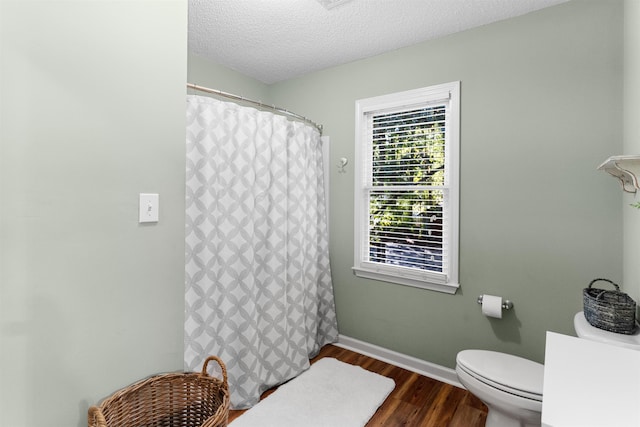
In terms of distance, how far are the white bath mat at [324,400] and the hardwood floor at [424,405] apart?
0.21ft

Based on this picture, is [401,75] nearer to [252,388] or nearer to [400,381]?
[400,381]

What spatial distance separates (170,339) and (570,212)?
2.23m

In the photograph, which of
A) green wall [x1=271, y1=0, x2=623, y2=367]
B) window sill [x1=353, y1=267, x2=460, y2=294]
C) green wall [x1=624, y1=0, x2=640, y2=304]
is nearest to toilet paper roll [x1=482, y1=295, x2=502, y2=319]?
green wall [x1=271, y1=0, x2=623, y2=367]

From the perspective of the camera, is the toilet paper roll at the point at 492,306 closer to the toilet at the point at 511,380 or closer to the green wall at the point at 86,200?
the toilet at the point at 511,380

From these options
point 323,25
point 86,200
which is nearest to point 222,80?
point 323,25

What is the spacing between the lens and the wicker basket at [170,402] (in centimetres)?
116

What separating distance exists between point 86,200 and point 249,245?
3.47 ft

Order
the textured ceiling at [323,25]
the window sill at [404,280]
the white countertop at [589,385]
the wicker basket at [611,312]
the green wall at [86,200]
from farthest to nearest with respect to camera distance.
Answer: the window sill at [404,280]
the textured ceiling at [323,25]
the wicker basket at [611,312]
the green wall at [86,200]
the white countertop at [589,385]

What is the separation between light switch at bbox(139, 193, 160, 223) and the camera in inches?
49.0

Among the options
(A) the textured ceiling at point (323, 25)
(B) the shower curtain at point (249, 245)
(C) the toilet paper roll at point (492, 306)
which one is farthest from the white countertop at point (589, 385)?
(A) the textured ceiling at point (323, 25)

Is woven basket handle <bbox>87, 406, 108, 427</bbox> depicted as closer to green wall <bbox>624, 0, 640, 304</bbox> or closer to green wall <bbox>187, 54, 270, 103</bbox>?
green wall <bbox>187, 54, 270, 103</bbox>

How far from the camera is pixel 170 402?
51.3 inches

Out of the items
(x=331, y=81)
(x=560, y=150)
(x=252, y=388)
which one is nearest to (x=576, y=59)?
(x=560, y=150)

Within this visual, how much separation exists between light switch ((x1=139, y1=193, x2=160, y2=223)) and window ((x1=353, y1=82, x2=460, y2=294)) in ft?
5.61
